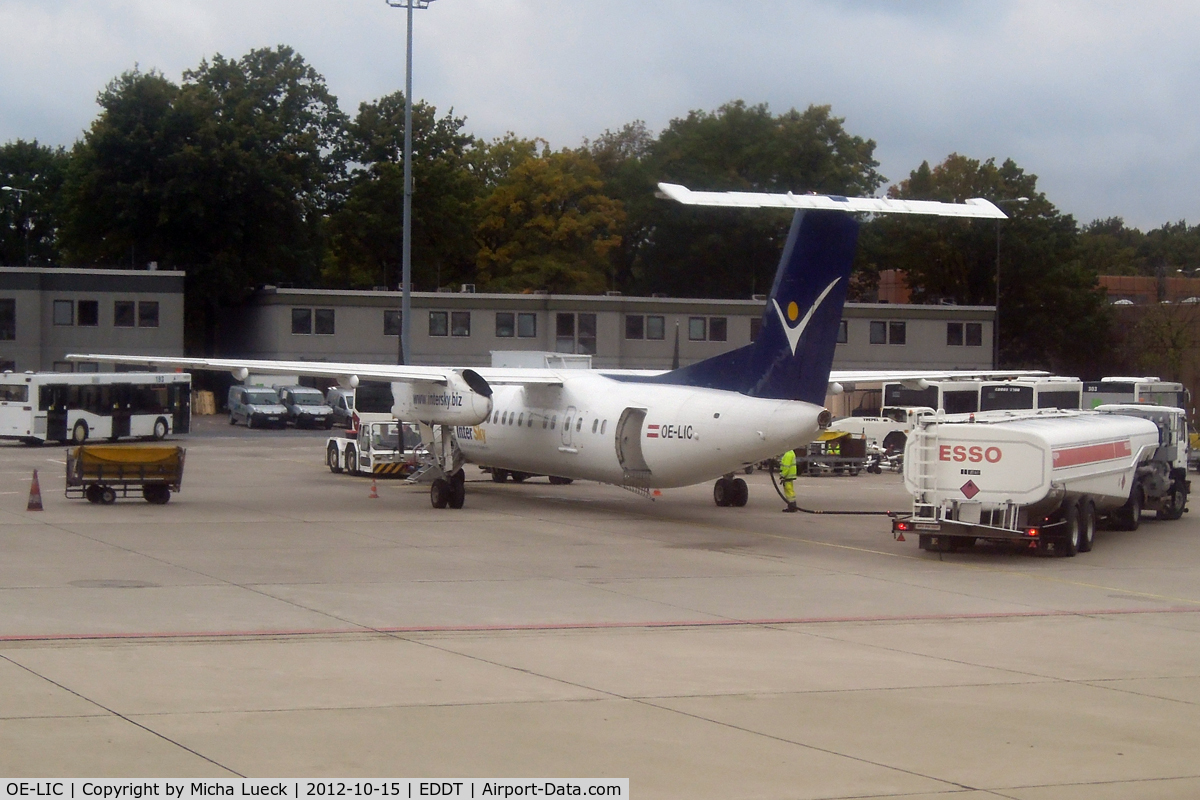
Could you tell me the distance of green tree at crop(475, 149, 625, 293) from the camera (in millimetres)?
78750

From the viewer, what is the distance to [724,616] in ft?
51.1

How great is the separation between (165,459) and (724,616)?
16.0 meters

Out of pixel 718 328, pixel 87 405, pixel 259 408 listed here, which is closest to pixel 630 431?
pixel 87 405

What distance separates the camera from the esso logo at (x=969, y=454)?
67.6ft

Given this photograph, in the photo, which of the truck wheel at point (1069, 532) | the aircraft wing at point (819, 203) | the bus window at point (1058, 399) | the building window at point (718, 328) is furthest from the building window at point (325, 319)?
the truck wheel at point (1069, 532)

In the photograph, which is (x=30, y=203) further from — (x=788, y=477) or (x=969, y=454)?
(x=969, y=454)

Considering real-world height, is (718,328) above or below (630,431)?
above

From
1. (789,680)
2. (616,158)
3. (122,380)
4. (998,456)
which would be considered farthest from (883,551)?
(616,158)

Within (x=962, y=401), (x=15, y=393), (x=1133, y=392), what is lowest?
(x=15, y=393)

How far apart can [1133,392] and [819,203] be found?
64.5ft

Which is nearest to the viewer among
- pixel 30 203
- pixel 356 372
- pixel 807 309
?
pixel 807 309

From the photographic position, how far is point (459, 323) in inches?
2699

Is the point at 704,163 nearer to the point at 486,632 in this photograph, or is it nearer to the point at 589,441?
the point at 589,441

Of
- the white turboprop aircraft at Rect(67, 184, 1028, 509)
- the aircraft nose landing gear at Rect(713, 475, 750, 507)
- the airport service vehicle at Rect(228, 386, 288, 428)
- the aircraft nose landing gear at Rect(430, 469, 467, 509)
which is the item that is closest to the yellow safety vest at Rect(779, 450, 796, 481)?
the aircraft nose landing gear at Rect(713, 475, 750, 507)
